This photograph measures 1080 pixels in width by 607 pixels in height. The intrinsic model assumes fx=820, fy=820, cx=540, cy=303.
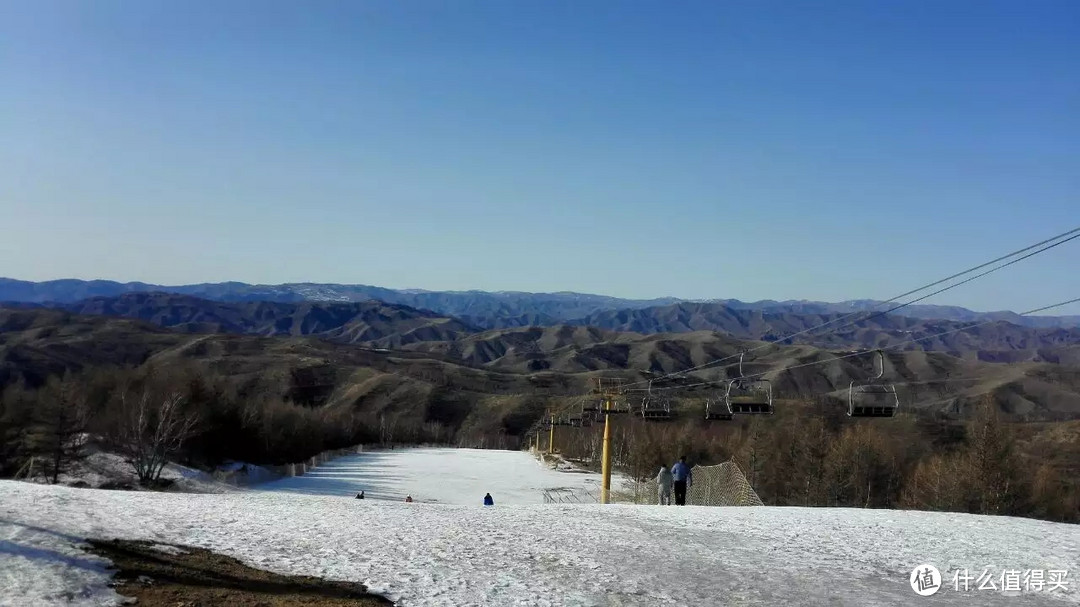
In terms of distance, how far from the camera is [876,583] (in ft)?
56.5

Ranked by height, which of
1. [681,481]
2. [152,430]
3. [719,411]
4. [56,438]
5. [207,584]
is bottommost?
[152,430]

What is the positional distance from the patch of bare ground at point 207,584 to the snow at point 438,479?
33901mm

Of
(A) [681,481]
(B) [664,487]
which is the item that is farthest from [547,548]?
(B) [664,487]

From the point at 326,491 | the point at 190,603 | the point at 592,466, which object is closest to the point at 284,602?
the point at 190,603

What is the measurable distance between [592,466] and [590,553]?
75096 millimetres

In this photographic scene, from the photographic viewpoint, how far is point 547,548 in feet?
62.2

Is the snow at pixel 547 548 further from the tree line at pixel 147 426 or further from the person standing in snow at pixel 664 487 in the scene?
the tree line at pixel 147 426

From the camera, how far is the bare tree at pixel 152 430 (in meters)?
48.6

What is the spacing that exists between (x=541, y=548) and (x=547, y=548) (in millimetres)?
143

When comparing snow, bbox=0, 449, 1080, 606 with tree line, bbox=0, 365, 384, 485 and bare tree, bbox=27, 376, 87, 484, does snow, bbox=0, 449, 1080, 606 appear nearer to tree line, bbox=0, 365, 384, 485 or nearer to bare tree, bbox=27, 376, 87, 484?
tree line, bbox=0, 365, 384, 485

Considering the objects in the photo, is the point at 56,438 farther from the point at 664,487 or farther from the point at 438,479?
the point at 664,487

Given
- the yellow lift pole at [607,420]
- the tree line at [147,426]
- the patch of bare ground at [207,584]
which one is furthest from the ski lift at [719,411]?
the tree line at [147,426]

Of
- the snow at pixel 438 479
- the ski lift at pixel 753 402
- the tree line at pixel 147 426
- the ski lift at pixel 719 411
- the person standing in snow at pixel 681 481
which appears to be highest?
the ski lift at pixel 753 402

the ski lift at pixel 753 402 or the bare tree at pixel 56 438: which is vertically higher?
the ski lift at pixel 753 402
